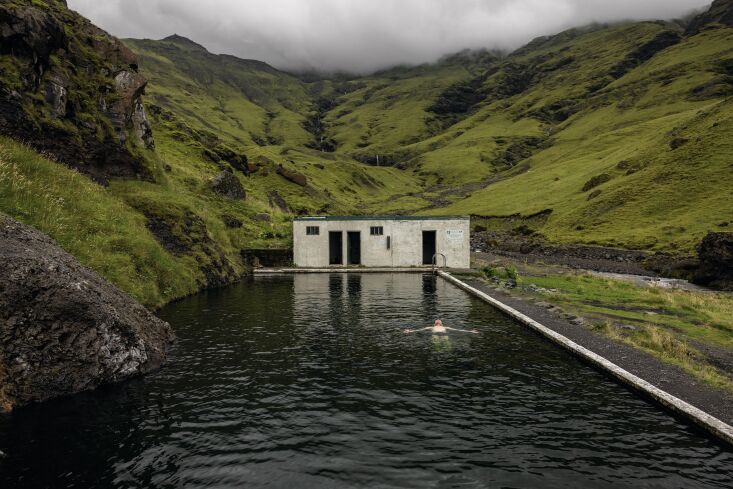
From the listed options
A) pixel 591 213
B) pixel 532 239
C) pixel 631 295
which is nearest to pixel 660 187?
pixel 591 213

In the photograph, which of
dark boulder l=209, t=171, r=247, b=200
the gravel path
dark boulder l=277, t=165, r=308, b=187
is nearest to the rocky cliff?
dark boulder l=209, t=171, r=247, b=200

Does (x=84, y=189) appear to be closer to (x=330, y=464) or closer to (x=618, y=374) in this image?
(x=330, y=464)

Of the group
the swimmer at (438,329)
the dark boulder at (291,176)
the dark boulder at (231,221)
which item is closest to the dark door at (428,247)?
the dark boulder at (231,221)

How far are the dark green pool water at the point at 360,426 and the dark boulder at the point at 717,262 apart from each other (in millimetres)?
42620

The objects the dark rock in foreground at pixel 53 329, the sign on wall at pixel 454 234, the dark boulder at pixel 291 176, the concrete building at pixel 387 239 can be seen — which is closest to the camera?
the dark rock in foreground at pixel 53 329

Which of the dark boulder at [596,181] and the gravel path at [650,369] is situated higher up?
the dark boulder at [596,181]

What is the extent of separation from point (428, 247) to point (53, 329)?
5238 cm

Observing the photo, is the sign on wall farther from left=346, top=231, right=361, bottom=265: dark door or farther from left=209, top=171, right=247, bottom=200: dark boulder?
left=209, top=171, right=247, bottom=200: dark boulder

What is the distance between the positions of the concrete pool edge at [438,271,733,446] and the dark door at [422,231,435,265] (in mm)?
34751

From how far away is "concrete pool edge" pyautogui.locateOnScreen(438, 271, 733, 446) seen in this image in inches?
490

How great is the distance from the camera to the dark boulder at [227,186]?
234 feet

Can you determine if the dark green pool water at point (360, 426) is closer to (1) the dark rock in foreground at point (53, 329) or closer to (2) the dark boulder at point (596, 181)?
(1) the dark rock in foreground at point (53, 329)

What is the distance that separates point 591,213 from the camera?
337 feet

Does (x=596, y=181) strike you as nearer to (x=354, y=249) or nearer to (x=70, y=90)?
(x=354, y=249)
